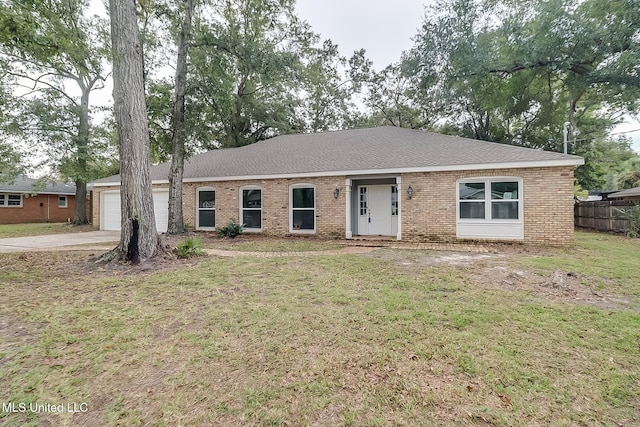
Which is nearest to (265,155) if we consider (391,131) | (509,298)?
(391,131)

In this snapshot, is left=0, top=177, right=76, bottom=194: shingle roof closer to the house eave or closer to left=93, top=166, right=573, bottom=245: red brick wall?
the house eave

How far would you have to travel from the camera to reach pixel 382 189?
12.1 m

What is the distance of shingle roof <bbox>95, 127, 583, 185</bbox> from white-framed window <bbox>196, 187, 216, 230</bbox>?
0.77 m

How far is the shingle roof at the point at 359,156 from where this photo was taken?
32.3ft

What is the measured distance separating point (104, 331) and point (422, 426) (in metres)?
3.46

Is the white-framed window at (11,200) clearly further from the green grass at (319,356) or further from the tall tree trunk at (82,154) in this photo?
the green grass at (319,356)

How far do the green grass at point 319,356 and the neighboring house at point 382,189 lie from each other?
4986 mm

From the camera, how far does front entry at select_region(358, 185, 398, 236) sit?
470 inches

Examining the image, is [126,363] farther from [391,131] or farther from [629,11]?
[629,11]

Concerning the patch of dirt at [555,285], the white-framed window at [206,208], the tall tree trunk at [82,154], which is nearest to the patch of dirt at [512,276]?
the patch of dirt at [555,285]

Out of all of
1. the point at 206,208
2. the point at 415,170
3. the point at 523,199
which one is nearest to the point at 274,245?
the point at 206,208

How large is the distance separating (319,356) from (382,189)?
9810 mm

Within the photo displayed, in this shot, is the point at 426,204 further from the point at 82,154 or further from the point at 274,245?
the point at 82,154

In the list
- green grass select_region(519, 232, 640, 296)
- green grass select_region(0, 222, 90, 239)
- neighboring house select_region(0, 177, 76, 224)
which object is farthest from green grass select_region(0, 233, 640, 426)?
neighboring house select_region(0, 177, 76, 224)
